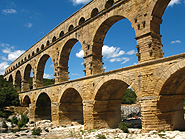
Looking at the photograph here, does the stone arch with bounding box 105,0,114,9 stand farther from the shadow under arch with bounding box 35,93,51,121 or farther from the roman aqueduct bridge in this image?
the shadow under arch with bounding box 35,93,51,121

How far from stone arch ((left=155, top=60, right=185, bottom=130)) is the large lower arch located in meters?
3.55

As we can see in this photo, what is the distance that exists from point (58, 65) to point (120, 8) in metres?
8.86

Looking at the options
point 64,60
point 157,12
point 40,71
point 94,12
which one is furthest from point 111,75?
point 40,71

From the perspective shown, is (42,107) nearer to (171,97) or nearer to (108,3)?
(108,3)

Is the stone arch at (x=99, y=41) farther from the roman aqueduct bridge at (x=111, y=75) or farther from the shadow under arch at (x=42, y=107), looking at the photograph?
the shadow under arch at (x=42, y=107)

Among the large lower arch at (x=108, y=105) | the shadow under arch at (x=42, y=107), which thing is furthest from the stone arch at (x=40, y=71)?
the large lower arch at (x=108, y=105)

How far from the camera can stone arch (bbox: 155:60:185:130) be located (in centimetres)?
829

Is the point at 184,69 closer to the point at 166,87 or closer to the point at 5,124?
the point at 166,87

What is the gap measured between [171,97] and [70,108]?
33.3ft

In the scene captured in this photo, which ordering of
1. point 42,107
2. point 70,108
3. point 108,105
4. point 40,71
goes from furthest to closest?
point 40,71, point 42,107, point 70,108, point 108,105

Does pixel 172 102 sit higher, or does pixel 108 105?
pixel 172 102

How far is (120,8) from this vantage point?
1161cm

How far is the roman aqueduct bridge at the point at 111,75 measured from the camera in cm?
884

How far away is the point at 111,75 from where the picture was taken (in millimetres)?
11000
